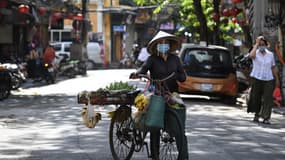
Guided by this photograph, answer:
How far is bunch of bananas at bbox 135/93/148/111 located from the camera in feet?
25.4

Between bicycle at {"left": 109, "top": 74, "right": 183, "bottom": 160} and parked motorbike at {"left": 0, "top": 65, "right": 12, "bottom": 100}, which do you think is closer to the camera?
bicycle at {"left": 109, "top": 74, "right": 183, "bottom": 160}

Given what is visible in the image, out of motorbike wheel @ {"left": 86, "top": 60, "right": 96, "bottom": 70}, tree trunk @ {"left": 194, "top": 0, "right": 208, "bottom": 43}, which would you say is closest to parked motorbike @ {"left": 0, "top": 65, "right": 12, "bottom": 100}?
tree trunk @ {"left": 194, "top": 0, "right": 208, "bottom": 43}

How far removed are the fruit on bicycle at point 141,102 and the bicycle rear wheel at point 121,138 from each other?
1.91 feet

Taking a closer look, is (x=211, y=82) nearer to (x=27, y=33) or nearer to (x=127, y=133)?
(x=127, y=133)

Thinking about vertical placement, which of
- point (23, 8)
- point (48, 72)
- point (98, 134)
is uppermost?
point (23, 8)

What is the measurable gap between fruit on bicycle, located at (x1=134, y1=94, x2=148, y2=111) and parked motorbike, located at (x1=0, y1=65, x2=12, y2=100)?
12.3 metres

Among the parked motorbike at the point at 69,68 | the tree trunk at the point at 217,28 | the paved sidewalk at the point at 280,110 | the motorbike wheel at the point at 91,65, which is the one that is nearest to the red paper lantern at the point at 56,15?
the parked motorbike at the point at 69,68

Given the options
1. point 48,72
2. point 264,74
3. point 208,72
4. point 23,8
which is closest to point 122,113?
point 264,74

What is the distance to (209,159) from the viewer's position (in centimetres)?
894

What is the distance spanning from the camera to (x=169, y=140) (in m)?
7.84

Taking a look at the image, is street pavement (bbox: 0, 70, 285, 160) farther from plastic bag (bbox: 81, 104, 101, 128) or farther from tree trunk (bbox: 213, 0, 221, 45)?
tree trunk (bbox: 213, 0, 221, 45)

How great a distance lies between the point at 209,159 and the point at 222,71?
10518 millimetres

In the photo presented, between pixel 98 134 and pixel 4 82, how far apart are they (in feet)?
28.8

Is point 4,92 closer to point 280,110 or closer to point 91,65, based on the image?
point 280,110
